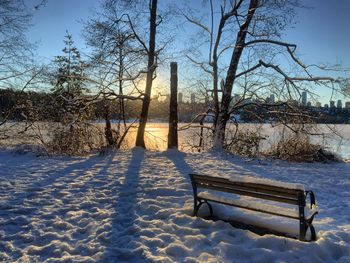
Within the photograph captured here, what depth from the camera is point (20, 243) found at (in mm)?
5281

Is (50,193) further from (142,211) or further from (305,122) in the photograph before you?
(305,122)

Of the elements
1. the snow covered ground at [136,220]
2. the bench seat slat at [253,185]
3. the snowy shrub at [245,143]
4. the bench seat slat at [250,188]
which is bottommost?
the snow covered ground at [136,220]

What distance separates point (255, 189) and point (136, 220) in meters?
2.07

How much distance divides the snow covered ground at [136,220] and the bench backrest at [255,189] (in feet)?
1.68

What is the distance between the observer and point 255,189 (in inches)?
214

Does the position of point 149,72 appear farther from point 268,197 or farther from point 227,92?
point 268,197

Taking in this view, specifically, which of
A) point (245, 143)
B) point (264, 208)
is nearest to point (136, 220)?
Answer: point (264, 208)

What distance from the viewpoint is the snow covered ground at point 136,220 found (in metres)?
4.80

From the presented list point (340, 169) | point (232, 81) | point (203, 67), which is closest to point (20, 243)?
point (340, 169)

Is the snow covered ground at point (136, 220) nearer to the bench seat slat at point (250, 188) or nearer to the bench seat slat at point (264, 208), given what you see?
the bench seat slat at point (264, 208)

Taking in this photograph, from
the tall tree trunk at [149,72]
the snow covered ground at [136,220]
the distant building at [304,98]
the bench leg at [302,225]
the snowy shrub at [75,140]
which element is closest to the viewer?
the snow covered ground at [136,220]

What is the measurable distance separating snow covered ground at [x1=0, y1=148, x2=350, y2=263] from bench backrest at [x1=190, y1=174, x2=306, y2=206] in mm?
512

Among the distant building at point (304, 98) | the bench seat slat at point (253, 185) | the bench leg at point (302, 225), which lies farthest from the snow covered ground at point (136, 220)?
the distant building at point (304, 98)

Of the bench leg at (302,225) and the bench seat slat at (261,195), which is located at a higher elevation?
the bench seat slat at (261,195)
